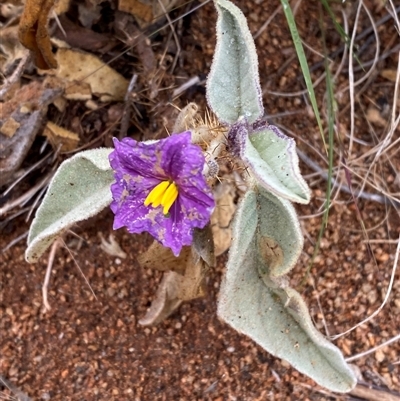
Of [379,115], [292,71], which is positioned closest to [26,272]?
[292,71]

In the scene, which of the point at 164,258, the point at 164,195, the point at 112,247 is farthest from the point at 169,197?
the point at 112,247

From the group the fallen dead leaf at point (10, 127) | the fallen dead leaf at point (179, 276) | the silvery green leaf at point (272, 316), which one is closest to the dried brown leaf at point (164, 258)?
the fallen dead leaf at point (179, 276)

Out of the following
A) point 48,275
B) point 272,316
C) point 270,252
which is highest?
point 270,252

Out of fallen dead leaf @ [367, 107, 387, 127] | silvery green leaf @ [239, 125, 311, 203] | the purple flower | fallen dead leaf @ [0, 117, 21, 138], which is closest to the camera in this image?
silvery green leaf @ [239, 125, 311, 203]

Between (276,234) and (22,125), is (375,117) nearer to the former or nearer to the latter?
(276,234)

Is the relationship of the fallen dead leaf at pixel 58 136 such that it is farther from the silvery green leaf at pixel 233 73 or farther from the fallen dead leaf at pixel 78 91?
the silvery green leaf at pixel 233 73

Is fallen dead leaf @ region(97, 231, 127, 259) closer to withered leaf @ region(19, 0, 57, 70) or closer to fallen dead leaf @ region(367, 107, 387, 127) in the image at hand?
withered leaf @ region(19, 0, 57, 70)

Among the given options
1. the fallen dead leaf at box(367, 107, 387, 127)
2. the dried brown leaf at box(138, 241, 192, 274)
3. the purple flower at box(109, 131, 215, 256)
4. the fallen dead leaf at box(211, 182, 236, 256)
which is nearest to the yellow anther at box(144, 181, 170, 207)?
the purple flower at box(109, 131, 215, 256)
